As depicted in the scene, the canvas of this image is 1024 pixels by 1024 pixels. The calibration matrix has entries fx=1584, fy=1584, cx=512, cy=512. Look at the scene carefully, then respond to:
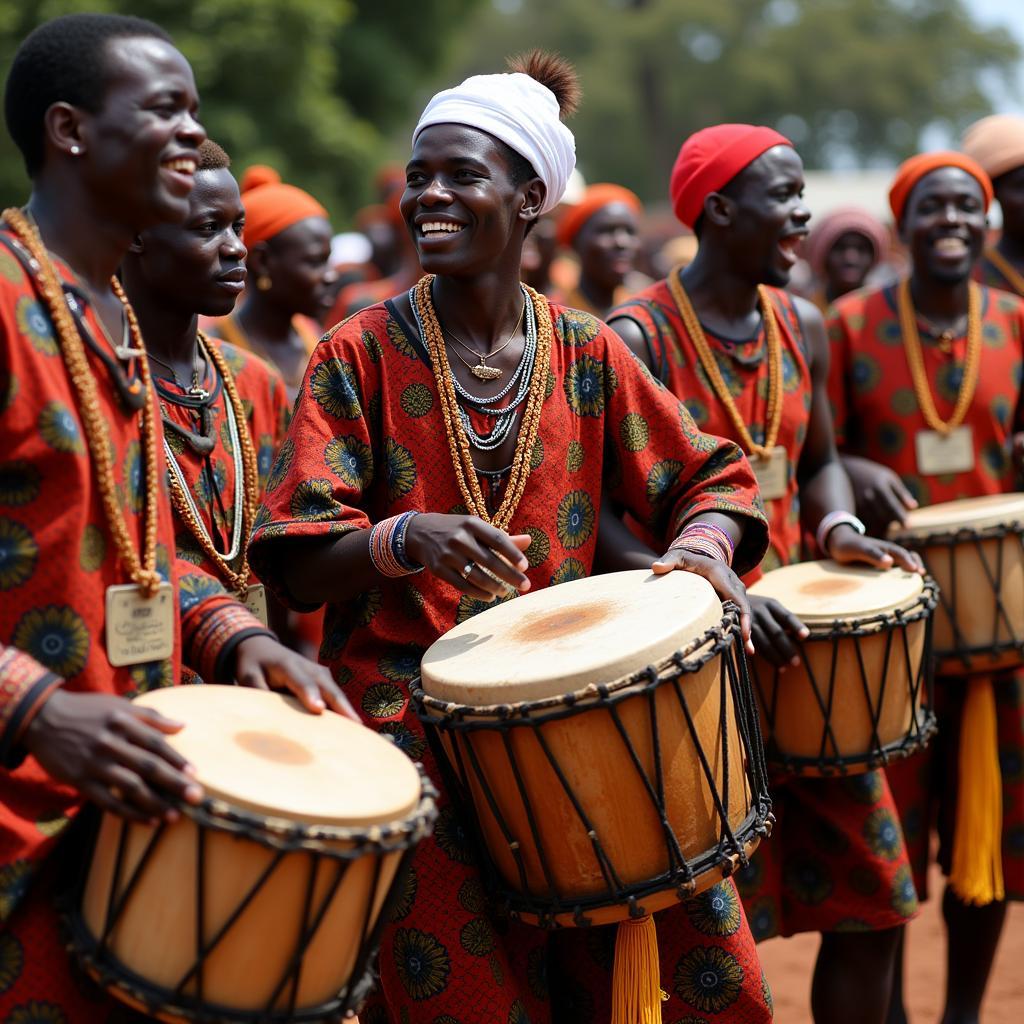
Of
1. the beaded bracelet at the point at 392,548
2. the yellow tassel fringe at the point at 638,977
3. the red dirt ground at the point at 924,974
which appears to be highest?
the beaded bracelet at the point at 392,548

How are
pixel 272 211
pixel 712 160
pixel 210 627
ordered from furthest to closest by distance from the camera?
pixel 272 211
pixel 712 160
pixel 210 627

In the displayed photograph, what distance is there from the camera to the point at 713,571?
3.42m

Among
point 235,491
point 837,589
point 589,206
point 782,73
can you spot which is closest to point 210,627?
point 235,491

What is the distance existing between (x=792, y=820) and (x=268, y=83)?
17.9 metres

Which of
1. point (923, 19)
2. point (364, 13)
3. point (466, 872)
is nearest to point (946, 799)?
point (466, 872)

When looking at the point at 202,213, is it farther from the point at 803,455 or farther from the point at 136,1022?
the point at 136,1022

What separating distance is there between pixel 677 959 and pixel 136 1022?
128cm

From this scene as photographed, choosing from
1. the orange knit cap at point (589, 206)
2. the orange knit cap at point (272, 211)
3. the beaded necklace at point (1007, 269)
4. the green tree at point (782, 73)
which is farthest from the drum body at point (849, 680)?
the green tree at point (782, 73)

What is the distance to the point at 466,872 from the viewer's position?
3277 millimetres

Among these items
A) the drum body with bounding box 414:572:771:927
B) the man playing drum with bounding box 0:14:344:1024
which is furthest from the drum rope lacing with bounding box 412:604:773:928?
the man playing drum with bounding box 0:14:344:1024

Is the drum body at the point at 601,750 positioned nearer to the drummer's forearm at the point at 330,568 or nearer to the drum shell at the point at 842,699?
the drummer's forearm at the point at 330,568

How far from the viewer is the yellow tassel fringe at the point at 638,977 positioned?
129 inches

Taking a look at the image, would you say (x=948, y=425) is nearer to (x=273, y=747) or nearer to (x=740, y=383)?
(x=740, y=383)

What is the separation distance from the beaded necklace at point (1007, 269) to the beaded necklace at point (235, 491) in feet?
12.3
